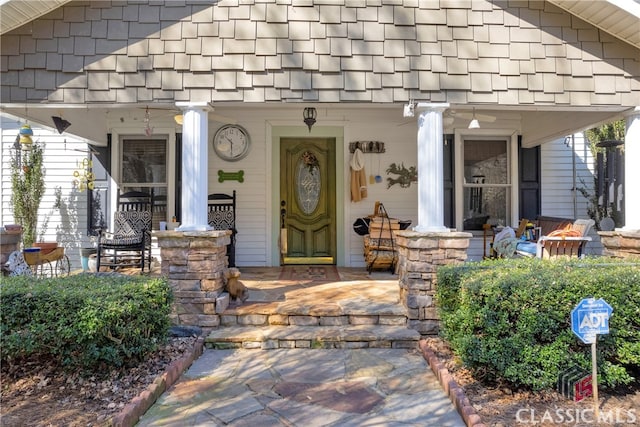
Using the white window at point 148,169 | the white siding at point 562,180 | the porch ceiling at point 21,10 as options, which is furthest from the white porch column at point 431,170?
the white window at point 148,169

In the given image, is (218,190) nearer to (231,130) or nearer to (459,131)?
(231,130)

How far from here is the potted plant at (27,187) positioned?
5973mm

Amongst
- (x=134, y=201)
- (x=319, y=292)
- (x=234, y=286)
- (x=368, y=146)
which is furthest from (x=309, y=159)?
(x=234, y=286)

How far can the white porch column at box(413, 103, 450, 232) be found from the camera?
3.96 m

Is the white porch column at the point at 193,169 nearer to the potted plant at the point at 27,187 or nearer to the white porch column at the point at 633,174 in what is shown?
the potted plant at the point at 27,187

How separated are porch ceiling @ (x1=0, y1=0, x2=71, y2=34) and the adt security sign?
4924 millimetres

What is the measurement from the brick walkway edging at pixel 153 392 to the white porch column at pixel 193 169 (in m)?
1.19

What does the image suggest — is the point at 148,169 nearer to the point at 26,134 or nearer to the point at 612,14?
the point at 26,134

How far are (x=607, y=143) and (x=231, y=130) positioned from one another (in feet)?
18.0

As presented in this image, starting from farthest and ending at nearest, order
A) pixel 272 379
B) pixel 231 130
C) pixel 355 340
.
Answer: pixel 231 130 → pixel 355 340 → pixel 272 379

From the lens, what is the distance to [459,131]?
6.34 metres

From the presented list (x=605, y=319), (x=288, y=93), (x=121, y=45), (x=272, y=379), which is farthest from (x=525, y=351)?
(x=121, y=45)

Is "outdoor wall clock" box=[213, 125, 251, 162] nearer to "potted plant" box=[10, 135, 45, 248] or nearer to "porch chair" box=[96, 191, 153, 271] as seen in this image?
"porch chair" box=[96, 191, 153, 271]

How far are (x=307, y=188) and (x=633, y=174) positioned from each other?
415 centimetres
